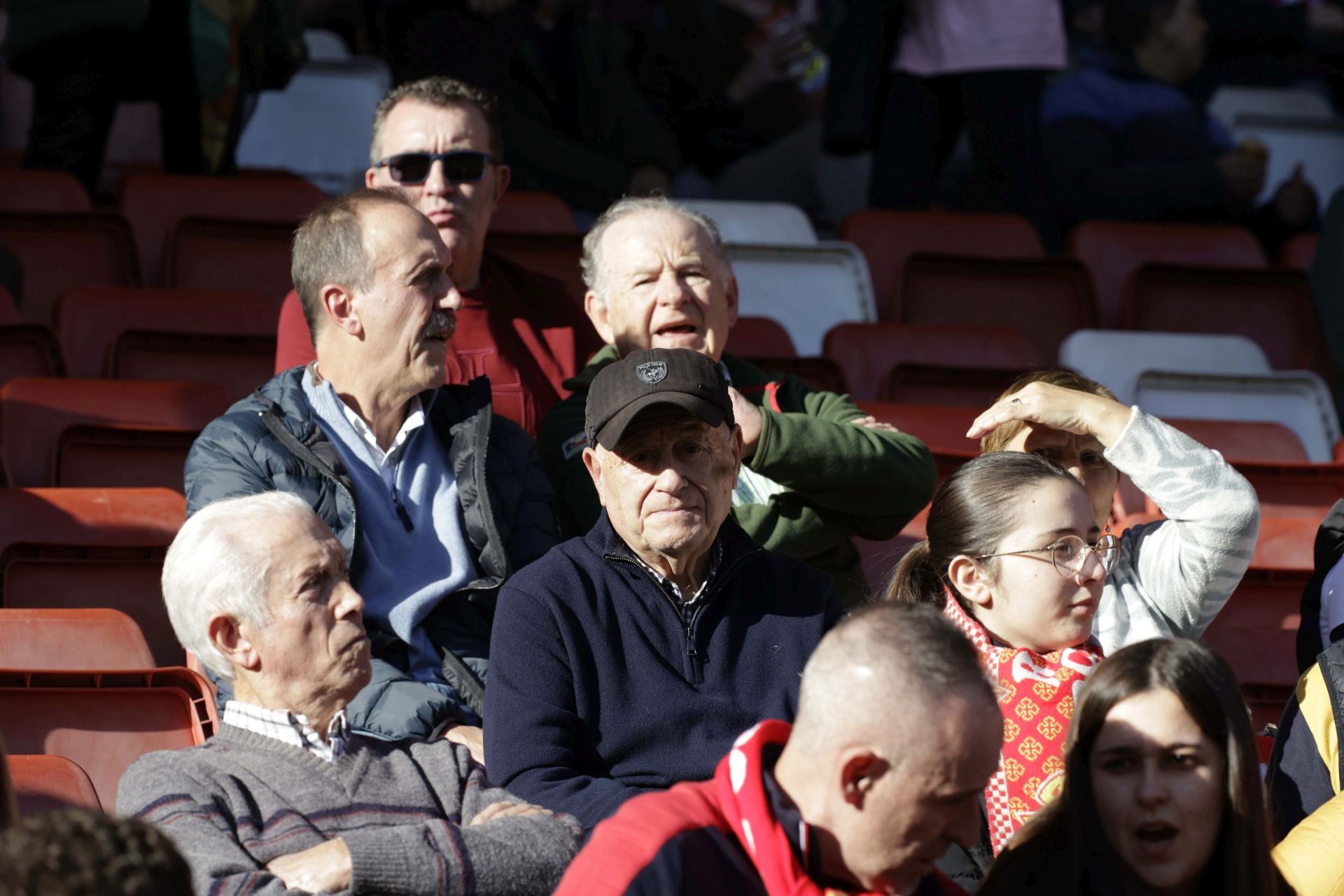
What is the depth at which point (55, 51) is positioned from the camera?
486 centimetres

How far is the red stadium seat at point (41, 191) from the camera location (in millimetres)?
4832

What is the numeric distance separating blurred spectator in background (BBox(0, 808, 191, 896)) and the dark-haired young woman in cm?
98

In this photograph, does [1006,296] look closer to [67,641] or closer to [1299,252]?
[1299,252]

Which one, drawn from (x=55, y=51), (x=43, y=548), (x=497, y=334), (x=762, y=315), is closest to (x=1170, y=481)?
(x=497, y=334)

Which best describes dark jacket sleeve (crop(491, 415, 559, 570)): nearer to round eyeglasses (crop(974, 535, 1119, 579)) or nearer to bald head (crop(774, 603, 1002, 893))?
round eyeglasses (crop(974, 535, 1119, 579))

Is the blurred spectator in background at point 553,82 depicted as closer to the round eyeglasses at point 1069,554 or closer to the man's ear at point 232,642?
the round eyeglasses at point 1069,554

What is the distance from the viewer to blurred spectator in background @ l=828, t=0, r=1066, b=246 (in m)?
5.42

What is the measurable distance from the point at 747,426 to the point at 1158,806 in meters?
1.07

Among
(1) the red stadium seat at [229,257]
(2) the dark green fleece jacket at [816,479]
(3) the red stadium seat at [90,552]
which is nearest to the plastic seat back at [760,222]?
(1) the red stadium seat at [229,257]

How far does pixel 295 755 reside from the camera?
7.50ft

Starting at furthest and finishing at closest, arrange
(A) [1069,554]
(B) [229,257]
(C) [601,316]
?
(B) [229,257], (C) [601,316], (A) [1069,554]

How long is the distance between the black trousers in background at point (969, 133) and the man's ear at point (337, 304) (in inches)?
112

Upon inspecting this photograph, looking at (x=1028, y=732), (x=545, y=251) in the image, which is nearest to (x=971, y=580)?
(x=1028, y=732)

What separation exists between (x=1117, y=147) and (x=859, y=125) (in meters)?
1.30
